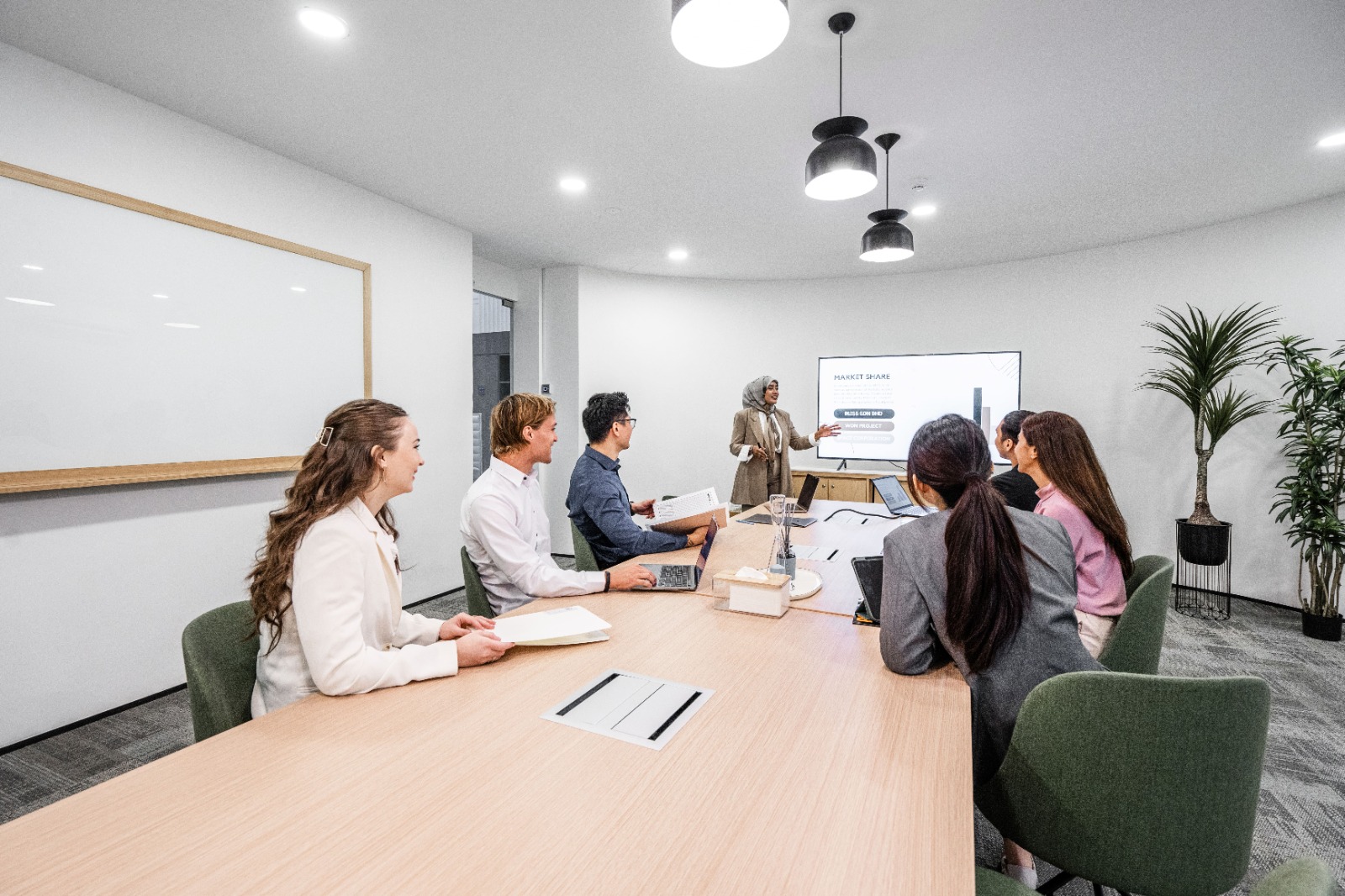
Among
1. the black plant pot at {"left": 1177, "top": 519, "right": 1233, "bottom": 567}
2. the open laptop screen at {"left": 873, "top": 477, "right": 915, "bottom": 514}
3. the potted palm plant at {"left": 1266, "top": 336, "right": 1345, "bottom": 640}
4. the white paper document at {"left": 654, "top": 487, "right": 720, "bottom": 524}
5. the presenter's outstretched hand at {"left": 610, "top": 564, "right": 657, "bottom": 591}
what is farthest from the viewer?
the black plant pot at {"left": 1177, "top": 519, "right": 1233, "bottom": 567}

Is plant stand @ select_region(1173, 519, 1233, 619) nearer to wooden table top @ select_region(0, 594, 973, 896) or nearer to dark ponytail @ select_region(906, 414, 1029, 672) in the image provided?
dark ponytail @ select_region(906, 414, 1029, 672)

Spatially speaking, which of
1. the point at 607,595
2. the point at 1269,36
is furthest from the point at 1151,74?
the point at 607,595

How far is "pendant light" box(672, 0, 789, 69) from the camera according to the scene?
1.45 m

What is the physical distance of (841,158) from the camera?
219cm

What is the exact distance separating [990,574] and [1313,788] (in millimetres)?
2248

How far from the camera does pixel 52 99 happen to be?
98.3 inches

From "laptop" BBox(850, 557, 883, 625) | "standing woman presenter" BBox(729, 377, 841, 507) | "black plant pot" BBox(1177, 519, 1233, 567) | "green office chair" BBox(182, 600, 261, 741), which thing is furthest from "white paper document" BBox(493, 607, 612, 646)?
"black plant pot" BBox(1177, 519, 1233, 567)

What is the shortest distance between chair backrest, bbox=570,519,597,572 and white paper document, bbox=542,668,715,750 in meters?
1.17

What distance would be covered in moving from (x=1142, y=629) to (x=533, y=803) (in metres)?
1.79

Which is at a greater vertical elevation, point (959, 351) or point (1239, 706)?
point (959, 351)

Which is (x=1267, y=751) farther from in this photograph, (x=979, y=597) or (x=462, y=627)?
(x=462, y=627)

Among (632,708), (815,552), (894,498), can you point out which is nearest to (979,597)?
(632,708)

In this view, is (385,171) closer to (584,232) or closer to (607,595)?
(584,232)

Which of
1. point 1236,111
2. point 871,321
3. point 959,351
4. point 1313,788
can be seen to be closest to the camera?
point 1313,788
